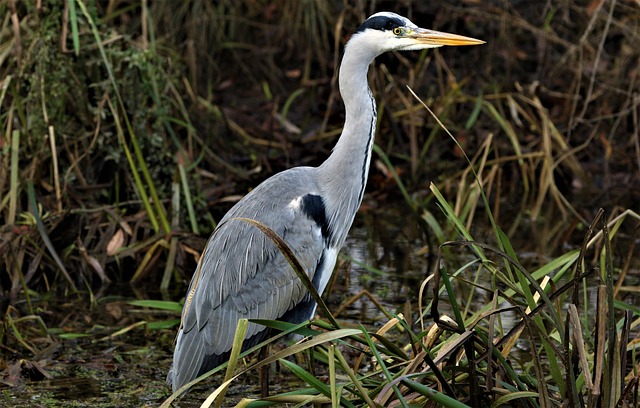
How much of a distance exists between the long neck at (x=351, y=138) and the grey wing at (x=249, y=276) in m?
0.20

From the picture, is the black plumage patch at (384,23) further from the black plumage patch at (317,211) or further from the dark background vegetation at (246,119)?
the dark background vegetation at (246,119)

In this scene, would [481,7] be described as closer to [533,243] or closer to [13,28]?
[533,243]

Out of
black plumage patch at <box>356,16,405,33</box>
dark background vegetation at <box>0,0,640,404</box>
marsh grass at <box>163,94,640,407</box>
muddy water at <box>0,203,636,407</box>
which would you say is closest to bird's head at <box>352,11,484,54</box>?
black plumage patch at <box>356,16,405,33</box>

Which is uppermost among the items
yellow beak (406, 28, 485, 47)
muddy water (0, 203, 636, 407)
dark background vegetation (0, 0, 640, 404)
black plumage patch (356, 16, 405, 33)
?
black plumage patch (356, 16, 405, 33)

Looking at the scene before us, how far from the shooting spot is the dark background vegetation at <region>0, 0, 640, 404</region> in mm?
5297

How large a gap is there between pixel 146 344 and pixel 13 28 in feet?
5.99

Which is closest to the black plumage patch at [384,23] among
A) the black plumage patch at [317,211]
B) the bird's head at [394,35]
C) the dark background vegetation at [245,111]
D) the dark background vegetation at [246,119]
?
the bird's head at [394,35]

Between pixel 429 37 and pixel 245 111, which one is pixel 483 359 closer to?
pixel 429 37

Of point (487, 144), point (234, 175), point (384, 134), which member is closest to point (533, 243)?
point (487, 144)

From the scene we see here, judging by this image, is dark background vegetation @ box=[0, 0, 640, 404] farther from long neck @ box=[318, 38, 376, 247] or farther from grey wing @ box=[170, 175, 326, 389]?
long neck @ box=[318, 38, 376, 247]

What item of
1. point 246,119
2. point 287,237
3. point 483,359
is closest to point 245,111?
point 246,119

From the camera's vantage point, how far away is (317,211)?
4.16m

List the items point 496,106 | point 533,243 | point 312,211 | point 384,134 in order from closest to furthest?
point 312,211 → point 533,243 → point 384,134 → point 496,106

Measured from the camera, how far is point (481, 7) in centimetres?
794
